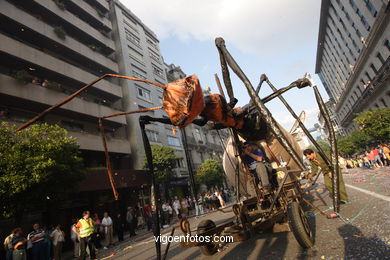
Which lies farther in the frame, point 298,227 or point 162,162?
point 162,162

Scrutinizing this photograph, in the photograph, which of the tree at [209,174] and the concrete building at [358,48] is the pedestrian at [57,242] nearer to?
the tree at [209,174]

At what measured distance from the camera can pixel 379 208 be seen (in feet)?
16.1

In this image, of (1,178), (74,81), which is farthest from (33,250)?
(74,81)

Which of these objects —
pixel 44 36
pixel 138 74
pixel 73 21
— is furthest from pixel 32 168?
pixel 138 74

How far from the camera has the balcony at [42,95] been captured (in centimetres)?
1630

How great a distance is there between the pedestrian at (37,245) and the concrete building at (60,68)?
11.0 metres

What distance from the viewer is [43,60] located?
1972 cm

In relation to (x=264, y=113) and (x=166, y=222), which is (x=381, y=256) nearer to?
(x=264, y=113)

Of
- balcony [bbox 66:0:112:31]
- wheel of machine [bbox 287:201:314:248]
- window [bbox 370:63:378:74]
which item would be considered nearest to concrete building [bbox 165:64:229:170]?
balcony [bbox 66:0:112:31]

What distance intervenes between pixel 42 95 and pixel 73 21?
11446 millimetres

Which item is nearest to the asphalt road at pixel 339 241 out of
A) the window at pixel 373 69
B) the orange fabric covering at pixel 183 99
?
the orange fabric covering at pixel 183 99

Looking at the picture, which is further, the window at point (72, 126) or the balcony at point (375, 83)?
→ the balcony at point (375, 83)

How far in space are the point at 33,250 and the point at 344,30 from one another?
172 ft

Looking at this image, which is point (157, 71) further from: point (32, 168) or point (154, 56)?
point (32, 168)
